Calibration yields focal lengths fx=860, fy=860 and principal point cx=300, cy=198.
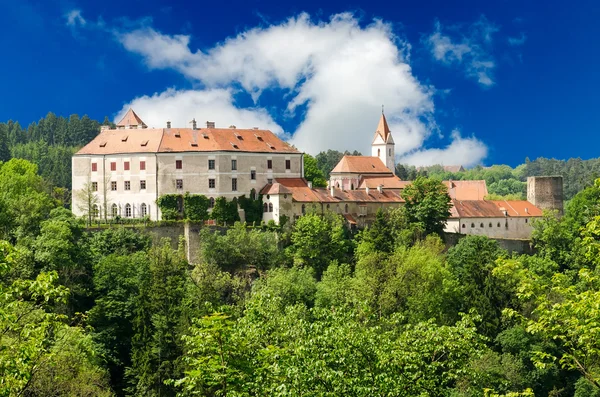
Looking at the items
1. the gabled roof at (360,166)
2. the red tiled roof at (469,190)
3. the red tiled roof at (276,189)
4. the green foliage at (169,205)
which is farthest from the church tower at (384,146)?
the green foliage at (169,205)

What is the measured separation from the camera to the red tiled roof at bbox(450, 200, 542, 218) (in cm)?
7500

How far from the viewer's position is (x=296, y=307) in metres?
39.2

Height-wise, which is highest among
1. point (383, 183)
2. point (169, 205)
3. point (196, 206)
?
point (383, 183)

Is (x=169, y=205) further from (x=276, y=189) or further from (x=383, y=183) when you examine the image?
(x=383, y=183)

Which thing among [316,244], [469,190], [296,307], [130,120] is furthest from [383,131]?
[296,307]

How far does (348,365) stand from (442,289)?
1304 inches

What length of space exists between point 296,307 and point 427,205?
102 feet

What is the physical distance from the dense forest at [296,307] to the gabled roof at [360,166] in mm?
10858

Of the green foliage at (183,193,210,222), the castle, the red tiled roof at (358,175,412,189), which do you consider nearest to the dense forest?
the castle

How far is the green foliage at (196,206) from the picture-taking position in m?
65.7

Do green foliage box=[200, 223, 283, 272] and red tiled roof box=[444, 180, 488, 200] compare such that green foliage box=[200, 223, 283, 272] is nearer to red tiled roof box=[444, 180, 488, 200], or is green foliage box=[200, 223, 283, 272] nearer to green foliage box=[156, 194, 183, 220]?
green foliage box=[156, 194, 183, 220]

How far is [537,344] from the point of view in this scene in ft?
158

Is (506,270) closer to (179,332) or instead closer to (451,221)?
(179,332)

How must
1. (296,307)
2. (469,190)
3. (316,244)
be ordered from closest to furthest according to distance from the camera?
1. (296,307)
2. (316,244)
3. (469,190)
